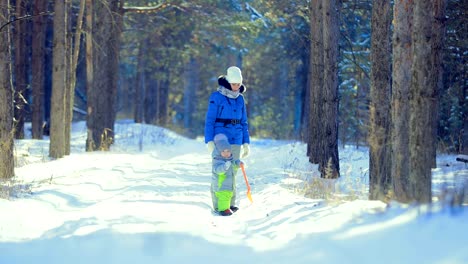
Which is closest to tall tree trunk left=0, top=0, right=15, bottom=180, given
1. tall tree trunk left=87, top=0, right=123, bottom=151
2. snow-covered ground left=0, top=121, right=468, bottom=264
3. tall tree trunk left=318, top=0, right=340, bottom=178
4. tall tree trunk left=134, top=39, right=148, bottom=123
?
snow-covered ground left=0, top=121, right=468, bottom=264

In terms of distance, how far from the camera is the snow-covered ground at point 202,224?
14.2 feet

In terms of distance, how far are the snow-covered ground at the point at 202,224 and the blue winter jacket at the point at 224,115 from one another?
1.09 meters

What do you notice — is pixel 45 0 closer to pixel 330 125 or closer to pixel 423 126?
pixel 330 125

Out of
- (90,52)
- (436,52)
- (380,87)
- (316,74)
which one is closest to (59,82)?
(90,52)

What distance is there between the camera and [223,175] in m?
7.74

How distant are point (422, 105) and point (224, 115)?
2.71 meters

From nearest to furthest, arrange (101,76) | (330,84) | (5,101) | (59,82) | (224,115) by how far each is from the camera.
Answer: (224,115)
(5,101)
(330,84)
(59,82)
(101,76)

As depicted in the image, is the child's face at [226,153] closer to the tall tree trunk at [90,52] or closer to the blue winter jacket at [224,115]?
the blue winter jacket at [224,115]

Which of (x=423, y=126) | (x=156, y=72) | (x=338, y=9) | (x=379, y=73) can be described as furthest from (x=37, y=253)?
(x=156, y=72)

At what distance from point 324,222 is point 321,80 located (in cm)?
868

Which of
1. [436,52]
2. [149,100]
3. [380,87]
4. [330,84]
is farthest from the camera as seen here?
[149,100]

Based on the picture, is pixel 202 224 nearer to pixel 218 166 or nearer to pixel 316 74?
pixel 218 166

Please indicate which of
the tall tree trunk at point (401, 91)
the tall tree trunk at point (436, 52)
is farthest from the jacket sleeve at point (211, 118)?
the tall tree trunk at point (436, 52)

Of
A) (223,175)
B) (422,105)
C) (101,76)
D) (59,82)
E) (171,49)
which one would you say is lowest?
(223,175)
